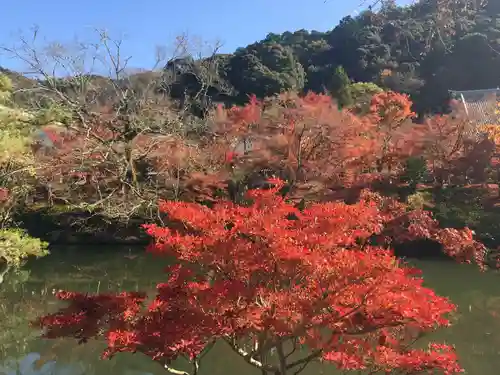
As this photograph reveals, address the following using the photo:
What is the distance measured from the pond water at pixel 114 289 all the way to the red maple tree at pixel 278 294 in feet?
7.74

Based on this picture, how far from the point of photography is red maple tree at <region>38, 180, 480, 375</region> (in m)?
2.87

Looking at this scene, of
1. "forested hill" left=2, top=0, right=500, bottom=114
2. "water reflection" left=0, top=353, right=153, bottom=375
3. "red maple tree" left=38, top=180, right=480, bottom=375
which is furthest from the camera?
"forested hill" left=2, top=0, right=500, bottom=114

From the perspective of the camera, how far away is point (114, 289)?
9.83m

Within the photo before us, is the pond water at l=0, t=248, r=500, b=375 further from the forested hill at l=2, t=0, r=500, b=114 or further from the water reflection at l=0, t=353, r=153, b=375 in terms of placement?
the forested hill at l=2, t=0, r=500, b=114

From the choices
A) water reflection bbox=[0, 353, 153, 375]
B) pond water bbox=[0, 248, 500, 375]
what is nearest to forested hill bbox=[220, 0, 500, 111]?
pond water bbox=[0, 248, 500, 375]

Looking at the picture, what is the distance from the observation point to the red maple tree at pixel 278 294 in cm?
287

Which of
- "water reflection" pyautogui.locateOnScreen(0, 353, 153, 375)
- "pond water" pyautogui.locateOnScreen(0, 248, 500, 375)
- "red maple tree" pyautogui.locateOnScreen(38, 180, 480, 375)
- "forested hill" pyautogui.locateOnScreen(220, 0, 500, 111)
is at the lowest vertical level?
"pond water" pyautogui.locateOnScreen(0, 248, 500, 375)

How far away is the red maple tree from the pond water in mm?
2360

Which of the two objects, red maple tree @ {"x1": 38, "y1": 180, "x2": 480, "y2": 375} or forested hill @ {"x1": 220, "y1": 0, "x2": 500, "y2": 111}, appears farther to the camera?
forested hill @ {"x1": 220, "y1": 0, "x2": 500, "y2": 111}

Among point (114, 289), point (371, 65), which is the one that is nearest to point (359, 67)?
point (371, 65)

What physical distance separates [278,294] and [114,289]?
765 centimetres

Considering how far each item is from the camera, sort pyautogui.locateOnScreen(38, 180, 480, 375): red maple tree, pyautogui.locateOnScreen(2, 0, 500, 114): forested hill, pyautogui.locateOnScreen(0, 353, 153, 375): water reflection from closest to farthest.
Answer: pyautogui.locateOnScreen(38, 180, 480, 375): red maple tree, pyautogui.locateOnScreen(0, 353, 153, 375): water reflection, pyautogui.locateOnScreen(2, 0, 500, 114): forested hill

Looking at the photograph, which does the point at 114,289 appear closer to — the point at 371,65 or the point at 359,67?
the point at 371,65

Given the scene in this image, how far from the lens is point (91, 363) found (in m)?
5.93
